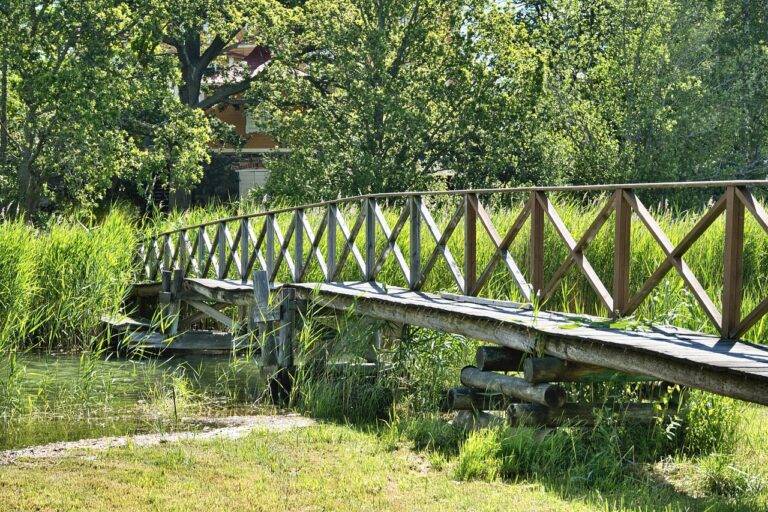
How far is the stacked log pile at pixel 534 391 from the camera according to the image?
821 cm

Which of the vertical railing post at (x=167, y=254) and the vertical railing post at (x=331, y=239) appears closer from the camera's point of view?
the vertical railing post at (x=331, y=239)

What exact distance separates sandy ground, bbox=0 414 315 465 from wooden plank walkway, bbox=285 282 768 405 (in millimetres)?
1329

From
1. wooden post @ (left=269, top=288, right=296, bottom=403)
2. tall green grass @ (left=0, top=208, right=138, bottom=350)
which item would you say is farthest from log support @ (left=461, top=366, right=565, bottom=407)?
tall green grass @ (left=0, top=208, right=138, bottom=350)

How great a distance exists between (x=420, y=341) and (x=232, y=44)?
83.3 feet

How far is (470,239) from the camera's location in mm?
10000

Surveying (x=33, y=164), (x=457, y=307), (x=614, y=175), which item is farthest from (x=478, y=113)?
(x=457, y=307)

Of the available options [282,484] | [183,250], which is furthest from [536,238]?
[183,250]

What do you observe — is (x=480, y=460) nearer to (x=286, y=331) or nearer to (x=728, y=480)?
(x=728, y=480)

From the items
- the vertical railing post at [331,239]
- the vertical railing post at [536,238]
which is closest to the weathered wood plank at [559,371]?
the vertical railing post at [536,238]

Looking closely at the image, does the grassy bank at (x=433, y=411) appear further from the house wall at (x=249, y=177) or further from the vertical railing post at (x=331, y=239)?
the house wall at (x=249, y=177)

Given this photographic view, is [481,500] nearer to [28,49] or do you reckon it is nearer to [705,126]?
[28,49]

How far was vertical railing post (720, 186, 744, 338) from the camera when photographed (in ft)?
22.8

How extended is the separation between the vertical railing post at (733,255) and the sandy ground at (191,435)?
13.3ft

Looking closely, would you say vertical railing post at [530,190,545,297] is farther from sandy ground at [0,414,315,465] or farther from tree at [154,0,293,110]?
tree at [154,0,293,110]
